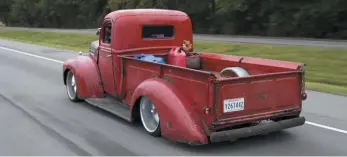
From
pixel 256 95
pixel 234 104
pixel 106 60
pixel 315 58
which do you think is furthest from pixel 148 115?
pixel 315 58

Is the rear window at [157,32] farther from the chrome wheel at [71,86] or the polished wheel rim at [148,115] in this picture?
the chrome wheel at [71,86]

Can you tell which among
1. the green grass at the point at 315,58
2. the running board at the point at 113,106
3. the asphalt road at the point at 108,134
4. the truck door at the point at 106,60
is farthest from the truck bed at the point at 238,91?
the green grass at the point at 315,58

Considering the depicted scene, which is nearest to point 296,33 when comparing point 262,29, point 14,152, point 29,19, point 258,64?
point 262,29

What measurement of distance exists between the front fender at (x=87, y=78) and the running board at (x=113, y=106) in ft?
0.57

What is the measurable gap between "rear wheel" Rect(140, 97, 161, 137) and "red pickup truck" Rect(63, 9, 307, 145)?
1 cm

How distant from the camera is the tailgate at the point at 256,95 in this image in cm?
596

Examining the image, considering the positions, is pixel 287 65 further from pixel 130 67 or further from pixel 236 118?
pixel 130 67

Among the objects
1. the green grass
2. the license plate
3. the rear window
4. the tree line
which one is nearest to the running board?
the rear window

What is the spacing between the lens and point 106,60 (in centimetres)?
847

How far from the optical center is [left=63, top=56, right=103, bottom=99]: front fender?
883 centimetres

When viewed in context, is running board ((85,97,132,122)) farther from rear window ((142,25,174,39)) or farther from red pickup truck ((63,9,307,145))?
rear window ((142,25,174,39))

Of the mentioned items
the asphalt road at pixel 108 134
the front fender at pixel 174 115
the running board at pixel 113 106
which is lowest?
the asphalt road at pixel 108 134

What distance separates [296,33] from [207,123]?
30781mm

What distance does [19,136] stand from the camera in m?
6.91
